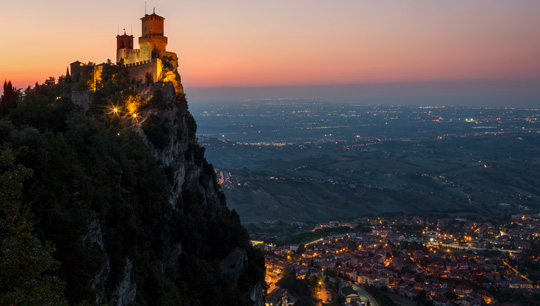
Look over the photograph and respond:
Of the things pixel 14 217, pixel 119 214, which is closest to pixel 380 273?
pixel 119 214

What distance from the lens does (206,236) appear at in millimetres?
28844

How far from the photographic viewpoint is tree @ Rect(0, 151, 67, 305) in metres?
9.50

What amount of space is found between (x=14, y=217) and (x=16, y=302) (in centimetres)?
204

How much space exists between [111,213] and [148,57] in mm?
20348

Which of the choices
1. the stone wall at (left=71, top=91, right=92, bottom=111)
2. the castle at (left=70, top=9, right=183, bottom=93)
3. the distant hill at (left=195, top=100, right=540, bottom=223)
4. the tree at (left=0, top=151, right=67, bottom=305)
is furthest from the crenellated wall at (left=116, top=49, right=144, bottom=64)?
the distant hill at (left=195, top=100, right=540, bottom=223)

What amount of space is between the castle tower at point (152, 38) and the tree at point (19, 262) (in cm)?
2504

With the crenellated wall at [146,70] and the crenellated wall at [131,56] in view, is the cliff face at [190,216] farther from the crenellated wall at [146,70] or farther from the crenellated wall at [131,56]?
the crenellated wall at [131,56]

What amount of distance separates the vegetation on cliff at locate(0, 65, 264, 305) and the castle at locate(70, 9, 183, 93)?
1.06 metres

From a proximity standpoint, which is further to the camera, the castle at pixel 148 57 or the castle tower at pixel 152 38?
the castle tower at pixel 152 38

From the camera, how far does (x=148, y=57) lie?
113ft

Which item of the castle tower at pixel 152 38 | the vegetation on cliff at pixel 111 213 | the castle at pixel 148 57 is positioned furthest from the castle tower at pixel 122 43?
the vegetation on cliff at pixel 111 213

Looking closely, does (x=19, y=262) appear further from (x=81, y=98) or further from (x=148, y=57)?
(x=148, y=57)

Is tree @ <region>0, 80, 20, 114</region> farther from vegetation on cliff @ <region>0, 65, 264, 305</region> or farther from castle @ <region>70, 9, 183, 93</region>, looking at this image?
castle @ <region>70, 9, 183, 93</region>

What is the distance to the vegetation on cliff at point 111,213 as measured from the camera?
41.0 feet
